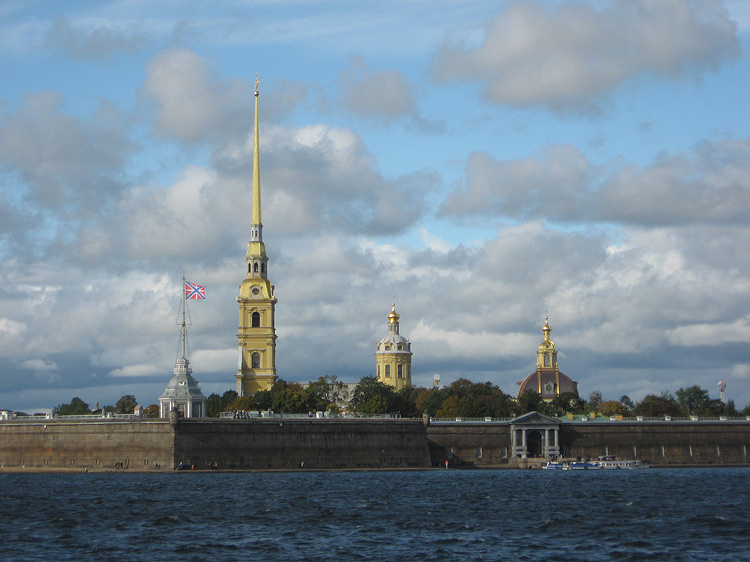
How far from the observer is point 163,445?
11769cm

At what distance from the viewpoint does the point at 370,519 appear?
71.8 meters

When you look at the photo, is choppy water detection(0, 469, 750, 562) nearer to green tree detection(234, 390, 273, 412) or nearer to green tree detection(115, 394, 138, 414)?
green tree detection(234, 390, 273, 412)

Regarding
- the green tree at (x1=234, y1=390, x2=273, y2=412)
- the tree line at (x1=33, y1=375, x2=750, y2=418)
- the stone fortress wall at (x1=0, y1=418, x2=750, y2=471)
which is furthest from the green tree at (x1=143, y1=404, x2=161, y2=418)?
the stone fortress wall at (x1=0, y1=418, x2=750, y2=471)

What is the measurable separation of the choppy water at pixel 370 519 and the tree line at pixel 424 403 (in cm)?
3988

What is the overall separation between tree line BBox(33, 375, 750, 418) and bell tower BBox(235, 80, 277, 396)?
7.83ft

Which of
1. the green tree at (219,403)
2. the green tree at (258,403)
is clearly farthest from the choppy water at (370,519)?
the green tree at (219,403)

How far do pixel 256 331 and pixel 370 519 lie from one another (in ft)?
353

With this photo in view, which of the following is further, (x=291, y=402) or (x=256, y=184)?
(x=256, y=184)

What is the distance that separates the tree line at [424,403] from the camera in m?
152

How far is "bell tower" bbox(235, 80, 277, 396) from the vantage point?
17675 centimetres

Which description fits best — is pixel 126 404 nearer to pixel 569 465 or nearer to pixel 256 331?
pixel 256 331

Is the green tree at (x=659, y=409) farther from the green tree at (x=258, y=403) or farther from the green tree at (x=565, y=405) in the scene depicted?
the green tree at (x=258, y=403)

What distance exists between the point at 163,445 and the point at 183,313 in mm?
17792

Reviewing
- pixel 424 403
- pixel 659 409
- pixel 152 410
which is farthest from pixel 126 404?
pixel 659 409
